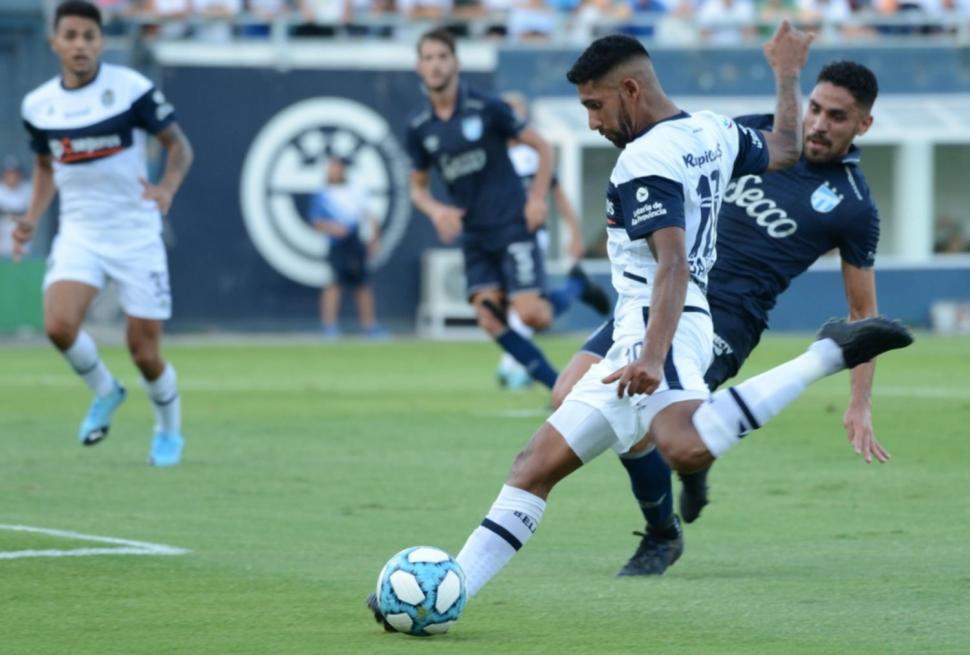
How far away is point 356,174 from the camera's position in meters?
28.0

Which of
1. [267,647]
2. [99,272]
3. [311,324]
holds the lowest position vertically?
[311,324]

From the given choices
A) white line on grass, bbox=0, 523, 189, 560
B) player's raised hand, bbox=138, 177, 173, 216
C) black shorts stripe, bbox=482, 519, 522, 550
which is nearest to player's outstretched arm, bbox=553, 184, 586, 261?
player's raised hand, bbox=138, 177, 173, 216

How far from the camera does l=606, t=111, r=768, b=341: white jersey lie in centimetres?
628

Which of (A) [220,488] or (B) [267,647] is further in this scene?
(A) [220,488]

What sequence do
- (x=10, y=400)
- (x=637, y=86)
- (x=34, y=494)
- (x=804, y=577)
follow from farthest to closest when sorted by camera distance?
(x=10, y=400), (x=34, y=494), (x=804, y=577), (x=637, y=86)

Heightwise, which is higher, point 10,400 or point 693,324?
point 693,324

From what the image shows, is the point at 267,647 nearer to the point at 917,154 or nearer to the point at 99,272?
the point at 99,272

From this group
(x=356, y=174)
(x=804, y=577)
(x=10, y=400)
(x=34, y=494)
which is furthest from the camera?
(x=356, y=174)

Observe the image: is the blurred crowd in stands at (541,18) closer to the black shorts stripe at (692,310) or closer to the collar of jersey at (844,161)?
the collar of jersey at (844,161)

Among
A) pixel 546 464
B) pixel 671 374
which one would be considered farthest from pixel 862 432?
pixel 546 464

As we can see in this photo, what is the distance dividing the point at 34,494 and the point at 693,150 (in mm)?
4923

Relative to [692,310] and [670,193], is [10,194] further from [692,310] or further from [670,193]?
[670,193]

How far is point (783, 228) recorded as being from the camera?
27.2 feet

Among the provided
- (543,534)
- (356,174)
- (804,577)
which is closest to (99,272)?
(543,534)
